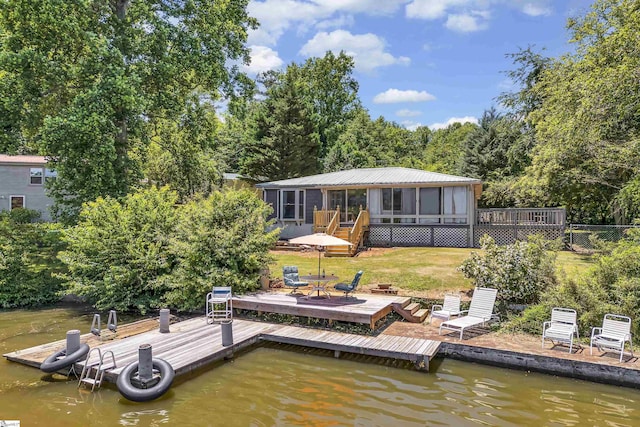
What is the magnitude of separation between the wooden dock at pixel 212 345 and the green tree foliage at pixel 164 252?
194 centimetres

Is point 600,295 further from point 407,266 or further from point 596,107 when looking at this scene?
point 407,266

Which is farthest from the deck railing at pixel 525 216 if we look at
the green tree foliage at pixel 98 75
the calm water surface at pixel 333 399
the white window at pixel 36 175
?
the white window at pixel 36 175

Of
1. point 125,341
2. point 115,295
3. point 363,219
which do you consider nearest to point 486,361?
point 125,341

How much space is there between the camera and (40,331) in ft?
33.4

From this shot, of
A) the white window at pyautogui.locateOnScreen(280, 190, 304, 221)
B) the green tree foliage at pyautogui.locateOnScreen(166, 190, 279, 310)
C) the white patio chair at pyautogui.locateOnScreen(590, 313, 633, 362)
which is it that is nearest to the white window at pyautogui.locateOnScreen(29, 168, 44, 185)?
the white window at pyautogui.locateOnScreen(280, 190, 304, 221)

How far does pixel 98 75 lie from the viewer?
49.3ft

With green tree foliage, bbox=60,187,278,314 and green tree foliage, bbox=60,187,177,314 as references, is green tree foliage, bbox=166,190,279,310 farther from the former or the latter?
green tree foliage, bbox=60,187,177,314

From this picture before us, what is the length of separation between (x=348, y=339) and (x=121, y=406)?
4.48 m

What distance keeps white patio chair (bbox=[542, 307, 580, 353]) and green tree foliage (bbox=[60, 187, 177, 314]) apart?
985cm

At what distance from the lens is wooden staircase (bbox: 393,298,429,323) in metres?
10.0

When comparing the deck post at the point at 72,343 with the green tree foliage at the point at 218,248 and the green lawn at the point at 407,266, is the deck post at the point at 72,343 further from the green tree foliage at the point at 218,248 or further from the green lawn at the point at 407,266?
the green lawn at the point at 407,266

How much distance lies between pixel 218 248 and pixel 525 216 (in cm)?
1457

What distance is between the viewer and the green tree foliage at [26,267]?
1303 cm

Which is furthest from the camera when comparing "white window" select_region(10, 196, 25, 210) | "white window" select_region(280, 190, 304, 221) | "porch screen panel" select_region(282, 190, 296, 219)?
"white window" select_region(10, 196, 25, 210)
